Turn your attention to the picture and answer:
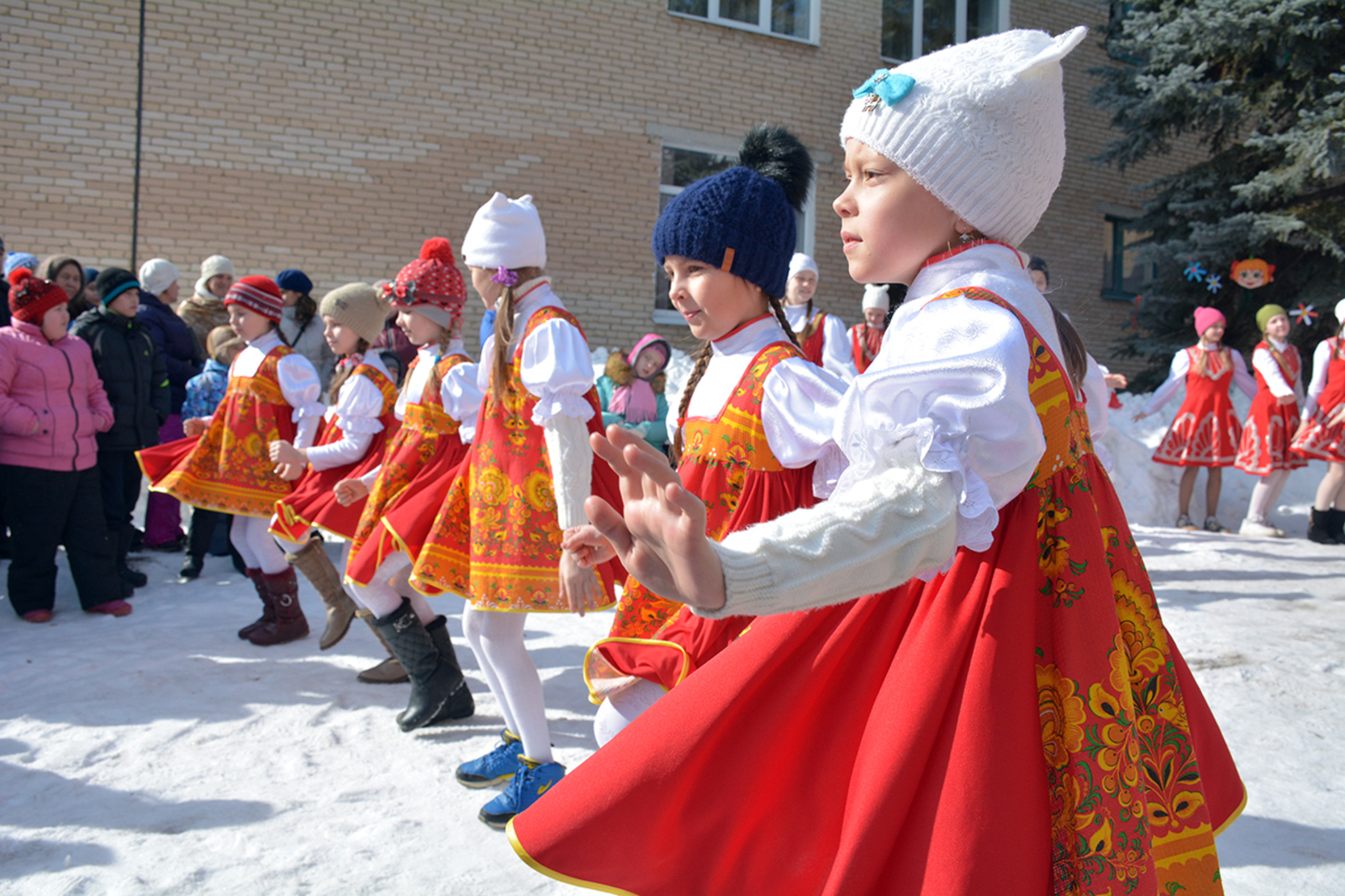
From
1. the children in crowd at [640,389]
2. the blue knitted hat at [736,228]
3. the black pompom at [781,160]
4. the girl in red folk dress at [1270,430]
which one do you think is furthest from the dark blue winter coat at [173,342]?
the girl in red folk dress at [1270,430]

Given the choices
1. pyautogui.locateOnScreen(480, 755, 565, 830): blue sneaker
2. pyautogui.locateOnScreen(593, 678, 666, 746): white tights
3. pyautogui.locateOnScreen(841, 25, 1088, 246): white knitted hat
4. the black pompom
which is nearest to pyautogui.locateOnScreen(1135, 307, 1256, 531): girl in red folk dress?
the black pompom

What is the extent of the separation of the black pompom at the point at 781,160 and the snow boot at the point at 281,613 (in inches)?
137

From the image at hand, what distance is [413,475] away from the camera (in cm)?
387

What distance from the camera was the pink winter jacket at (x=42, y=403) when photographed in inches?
206

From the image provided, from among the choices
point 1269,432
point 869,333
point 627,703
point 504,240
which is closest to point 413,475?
point 504,240

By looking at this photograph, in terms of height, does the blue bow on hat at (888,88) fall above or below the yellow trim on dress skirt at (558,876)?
above

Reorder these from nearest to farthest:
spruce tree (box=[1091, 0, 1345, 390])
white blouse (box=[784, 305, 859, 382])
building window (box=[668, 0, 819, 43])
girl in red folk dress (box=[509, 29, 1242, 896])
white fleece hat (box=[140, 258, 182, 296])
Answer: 1. girl in red folk dress (box=[509, 29, 1242, 896])
2. white blouse (box=[784, 305, 859, 382])
3. white fleece hat (box=[140, 258, 182, 296])
4. spruce tree (box=[1091, 0, 1345, 390])
5. building window (box=[668, 0, 819, 43])

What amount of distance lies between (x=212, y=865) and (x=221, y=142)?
9.58 meters

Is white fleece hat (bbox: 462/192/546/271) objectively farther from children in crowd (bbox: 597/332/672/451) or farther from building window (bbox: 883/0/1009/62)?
building window (bbox: 883/0/1009/62)

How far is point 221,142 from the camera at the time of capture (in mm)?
10344

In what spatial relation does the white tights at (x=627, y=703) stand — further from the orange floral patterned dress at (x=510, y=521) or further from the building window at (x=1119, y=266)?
the building window at (x=1119, y=266)

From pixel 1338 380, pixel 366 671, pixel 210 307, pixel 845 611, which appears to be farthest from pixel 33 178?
pixel 1338 380

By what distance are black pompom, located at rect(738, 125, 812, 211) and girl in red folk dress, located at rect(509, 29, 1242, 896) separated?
1.57 meters

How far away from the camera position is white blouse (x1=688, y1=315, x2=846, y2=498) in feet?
7.34
